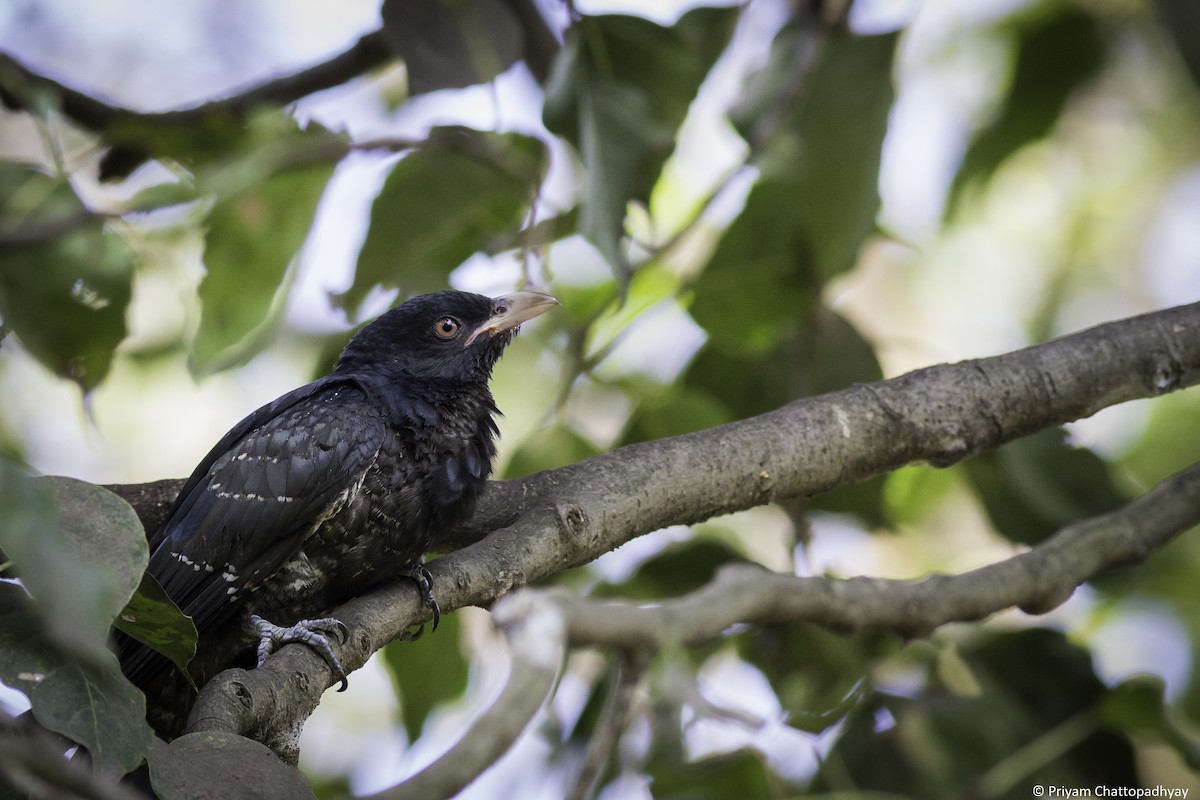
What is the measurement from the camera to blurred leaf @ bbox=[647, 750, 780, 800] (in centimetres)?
267

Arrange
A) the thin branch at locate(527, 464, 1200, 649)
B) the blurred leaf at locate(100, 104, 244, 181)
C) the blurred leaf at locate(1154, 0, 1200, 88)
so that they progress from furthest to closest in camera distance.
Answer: the blurred leaf at locate(100, 104, 244, 181) → the blurred leaf at locate(1154, 0, 1200, 88) → the thin branch at locate(527, 464, 1200, 649)

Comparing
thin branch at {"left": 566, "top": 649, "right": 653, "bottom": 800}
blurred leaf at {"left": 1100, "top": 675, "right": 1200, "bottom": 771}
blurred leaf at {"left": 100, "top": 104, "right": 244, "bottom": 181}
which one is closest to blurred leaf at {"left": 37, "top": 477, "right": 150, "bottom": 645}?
thin branch at {"left": 566, "top": 649, "right": 653, "bottom": 800}

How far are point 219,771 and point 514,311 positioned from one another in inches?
87.8

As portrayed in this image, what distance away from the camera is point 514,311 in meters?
3.70

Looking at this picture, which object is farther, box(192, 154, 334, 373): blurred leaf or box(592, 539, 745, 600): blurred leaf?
box(592, 539, 745, 600): blurred leaf

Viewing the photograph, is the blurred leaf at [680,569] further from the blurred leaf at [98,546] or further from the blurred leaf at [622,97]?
the blurred leaf at [98,546]

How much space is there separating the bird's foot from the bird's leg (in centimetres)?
23

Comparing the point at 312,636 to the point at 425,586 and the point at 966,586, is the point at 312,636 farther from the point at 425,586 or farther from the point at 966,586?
the point at 966,586

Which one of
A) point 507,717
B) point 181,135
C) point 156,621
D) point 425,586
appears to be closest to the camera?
point 507,717

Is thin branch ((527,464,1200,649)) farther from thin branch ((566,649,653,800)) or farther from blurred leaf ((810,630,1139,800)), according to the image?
blurred leaf ((810,630,1139,800))

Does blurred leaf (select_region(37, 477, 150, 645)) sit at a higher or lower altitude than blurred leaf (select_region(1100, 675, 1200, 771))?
higher

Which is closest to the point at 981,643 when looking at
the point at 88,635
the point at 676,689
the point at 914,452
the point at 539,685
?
the point at 914,452

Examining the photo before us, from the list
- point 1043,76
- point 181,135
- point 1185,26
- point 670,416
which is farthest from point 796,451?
point 181,135

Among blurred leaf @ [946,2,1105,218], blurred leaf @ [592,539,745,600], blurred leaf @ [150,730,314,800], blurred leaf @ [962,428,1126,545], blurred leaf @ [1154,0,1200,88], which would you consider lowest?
blurred leaf @ [592,539,745,600]
